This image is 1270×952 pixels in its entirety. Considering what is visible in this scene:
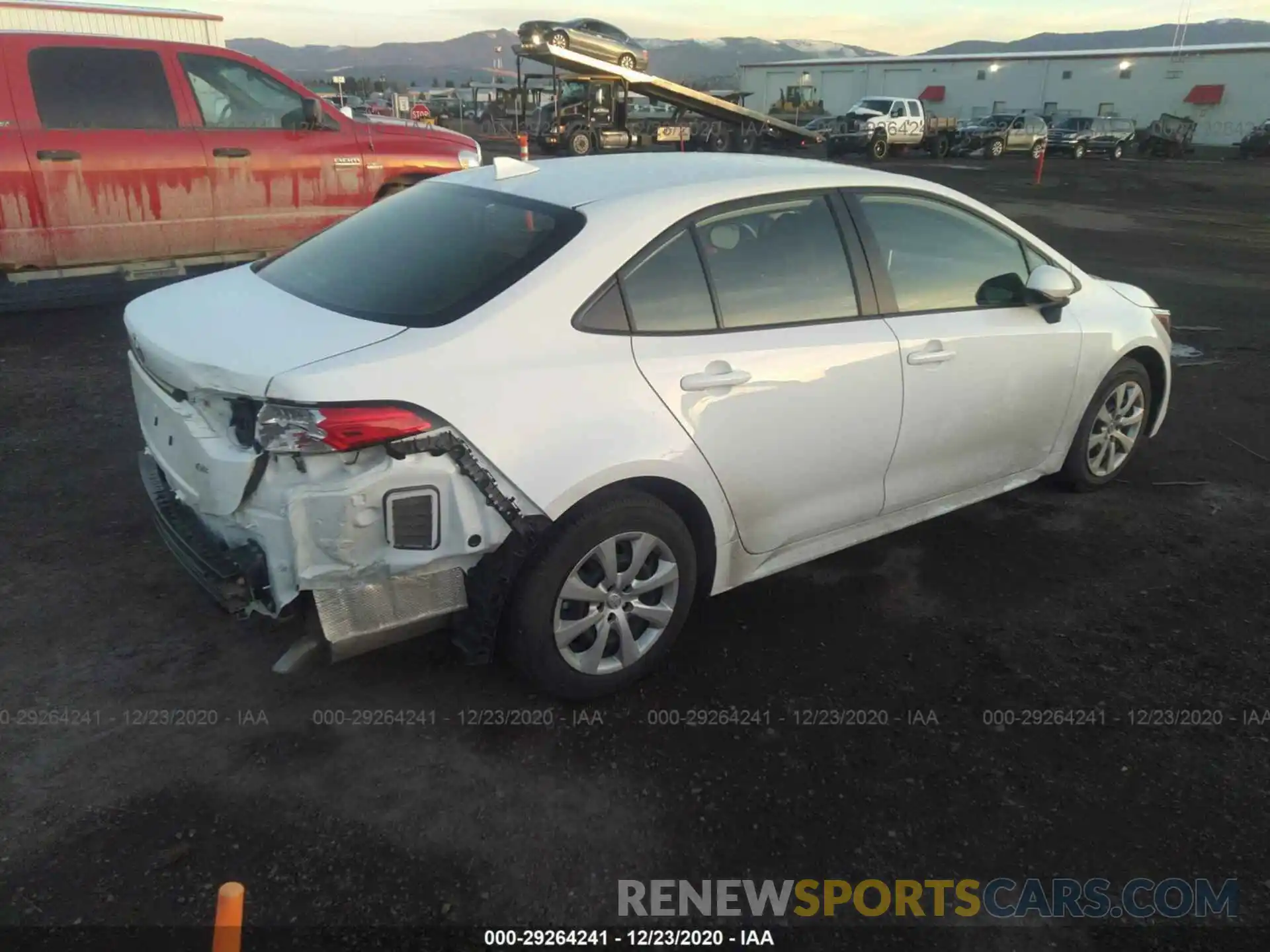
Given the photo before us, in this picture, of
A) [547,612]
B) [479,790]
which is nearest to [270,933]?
[479,790]

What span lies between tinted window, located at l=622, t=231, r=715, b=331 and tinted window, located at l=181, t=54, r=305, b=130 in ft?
20.0

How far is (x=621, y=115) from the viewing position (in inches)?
1088

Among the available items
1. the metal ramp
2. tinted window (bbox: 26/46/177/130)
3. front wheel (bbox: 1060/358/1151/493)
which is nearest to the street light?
the metal ramp

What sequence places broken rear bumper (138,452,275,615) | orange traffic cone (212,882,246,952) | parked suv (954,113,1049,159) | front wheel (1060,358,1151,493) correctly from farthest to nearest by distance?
parked suv (954,113,1049,159) → front wheel (1060,358,1151,493) → broken rear bumper (138,452,275,615) → orange traffic cone (212,882,246,952)

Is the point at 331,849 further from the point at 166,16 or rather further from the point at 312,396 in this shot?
the point at 166,16

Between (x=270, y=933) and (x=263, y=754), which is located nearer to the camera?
(x=270, y=933)

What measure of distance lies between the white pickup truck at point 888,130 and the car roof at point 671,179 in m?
30.8

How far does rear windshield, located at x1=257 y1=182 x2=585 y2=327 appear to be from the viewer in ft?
9.26

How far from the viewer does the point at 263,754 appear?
2.78 m

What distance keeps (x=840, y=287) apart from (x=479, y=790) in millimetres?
2113

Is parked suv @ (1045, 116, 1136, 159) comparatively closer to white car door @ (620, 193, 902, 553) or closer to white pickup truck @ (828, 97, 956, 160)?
white pickup truck @ (828, 97, 956, 160)

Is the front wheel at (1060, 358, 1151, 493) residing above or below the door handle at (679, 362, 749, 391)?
below

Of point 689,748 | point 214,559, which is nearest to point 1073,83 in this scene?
point 689,748

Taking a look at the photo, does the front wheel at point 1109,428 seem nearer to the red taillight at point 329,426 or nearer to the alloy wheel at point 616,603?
the alloy wheel at point 616,603
